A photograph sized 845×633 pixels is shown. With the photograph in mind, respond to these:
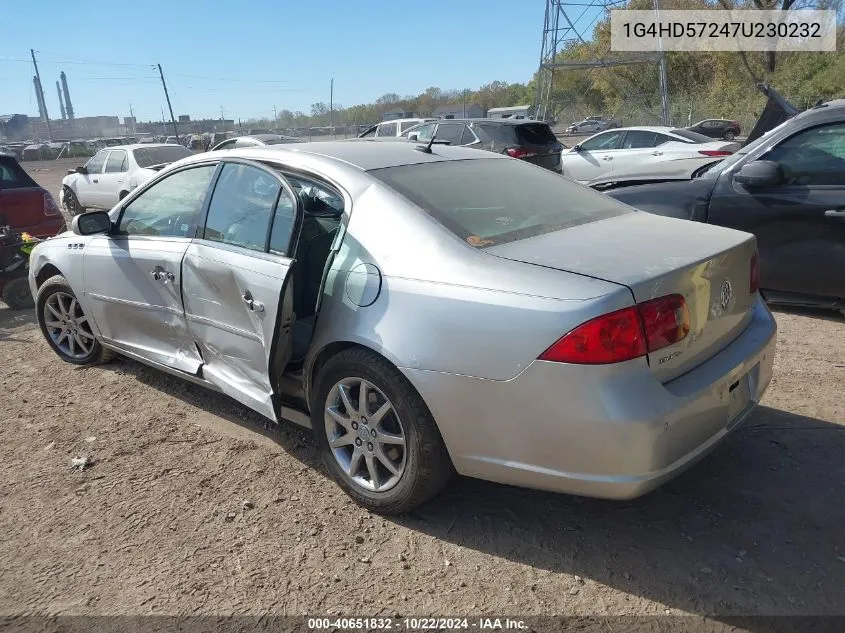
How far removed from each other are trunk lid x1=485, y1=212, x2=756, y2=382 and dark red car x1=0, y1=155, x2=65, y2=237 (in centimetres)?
678

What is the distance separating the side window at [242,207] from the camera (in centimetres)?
343

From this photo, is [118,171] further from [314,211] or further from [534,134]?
[314,211]

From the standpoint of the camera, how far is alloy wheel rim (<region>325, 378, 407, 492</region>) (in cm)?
295

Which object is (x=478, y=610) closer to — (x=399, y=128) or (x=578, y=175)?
(x=578, y=175)

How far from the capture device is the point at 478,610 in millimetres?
2480

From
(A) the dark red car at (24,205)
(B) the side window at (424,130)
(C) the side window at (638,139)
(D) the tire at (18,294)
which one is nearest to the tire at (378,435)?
(D) the tire at (18,294)

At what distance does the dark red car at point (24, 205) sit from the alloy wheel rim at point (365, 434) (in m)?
5.97

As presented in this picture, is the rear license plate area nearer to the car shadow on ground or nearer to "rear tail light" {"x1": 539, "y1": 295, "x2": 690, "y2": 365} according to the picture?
the car shadow on ground

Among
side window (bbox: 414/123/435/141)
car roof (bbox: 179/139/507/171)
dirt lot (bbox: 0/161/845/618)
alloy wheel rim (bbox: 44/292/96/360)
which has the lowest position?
dirt lot (bbox: 0/161/845/618)

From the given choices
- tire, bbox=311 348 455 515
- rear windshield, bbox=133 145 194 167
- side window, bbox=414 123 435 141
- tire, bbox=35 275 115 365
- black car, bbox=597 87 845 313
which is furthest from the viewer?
side window, bbox=414 123 435 141

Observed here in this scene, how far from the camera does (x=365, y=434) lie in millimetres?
3035

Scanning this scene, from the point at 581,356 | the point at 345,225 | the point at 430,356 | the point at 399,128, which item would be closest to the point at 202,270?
the point at 345,225

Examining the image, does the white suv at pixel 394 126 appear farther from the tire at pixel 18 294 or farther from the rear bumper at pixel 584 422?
the rear bumper at pixel 584 422

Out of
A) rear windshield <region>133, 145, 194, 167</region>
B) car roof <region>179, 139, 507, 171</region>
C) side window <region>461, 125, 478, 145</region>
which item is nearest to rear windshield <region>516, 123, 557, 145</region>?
side window <region>461, 125, 478, 145</region>
